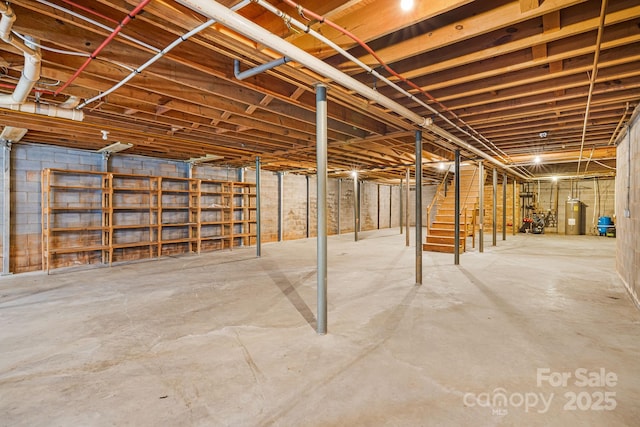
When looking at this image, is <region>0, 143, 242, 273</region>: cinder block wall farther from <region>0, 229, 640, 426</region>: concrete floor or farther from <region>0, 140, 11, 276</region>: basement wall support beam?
<region>0, 229, 640, 426</region>: concrete floor

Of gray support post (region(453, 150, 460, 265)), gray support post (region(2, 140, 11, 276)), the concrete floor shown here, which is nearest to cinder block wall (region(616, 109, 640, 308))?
the concrete floor

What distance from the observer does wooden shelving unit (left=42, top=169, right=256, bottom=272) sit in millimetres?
5609

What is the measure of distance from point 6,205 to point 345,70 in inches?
238

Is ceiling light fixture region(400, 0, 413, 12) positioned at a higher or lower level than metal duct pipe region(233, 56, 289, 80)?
higher

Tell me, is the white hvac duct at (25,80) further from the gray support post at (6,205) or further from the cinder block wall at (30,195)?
the cinder block wall at (30,195)

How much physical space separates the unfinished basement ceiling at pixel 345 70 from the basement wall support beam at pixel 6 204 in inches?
13.7

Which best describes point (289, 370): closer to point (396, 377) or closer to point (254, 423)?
point (254, 423)

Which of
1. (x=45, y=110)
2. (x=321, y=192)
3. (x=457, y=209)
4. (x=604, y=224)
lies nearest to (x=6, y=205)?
(x=45, y=110)

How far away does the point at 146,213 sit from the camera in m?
6.85

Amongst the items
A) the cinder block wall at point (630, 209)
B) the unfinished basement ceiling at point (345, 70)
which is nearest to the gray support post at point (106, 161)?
the unfinished basement ceiling at point (345, 70)

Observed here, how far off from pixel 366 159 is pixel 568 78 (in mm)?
4873

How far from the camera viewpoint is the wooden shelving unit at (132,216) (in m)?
5.61

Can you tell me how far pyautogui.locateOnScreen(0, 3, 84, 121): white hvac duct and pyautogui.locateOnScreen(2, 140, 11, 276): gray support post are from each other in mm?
2813

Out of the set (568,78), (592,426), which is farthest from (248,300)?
(568,78)
